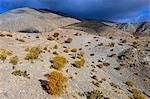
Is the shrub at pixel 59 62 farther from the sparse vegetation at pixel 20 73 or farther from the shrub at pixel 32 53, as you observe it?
the sparse vegetation at pixel 20 73

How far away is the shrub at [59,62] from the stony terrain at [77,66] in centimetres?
19

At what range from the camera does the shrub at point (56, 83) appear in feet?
103

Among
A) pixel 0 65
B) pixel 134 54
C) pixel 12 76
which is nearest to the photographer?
pixel 12 76

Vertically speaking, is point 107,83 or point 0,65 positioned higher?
point 0,65

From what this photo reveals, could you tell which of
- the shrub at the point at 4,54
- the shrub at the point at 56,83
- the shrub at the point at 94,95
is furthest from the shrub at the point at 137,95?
the shrub at the point at 4,54

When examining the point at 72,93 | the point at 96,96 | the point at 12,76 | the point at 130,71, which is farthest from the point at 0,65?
the point at 130,71

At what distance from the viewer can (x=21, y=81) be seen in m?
32.2

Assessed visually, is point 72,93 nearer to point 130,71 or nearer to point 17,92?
point 17,92

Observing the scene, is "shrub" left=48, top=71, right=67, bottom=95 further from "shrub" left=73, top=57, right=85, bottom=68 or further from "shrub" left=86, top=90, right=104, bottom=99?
"shrub" left=73, top=57, right=85, bottom=68

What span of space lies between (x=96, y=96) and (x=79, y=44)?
21.0m

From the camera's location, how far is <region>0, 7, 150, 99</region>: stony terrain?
32.3 meters

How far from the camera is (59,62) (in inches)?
1554

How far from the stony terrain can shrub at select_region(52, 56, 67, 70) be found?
0.19m

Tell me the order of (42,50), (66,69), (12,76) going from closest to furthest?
(12,76)
(66,69)
(42,50)
